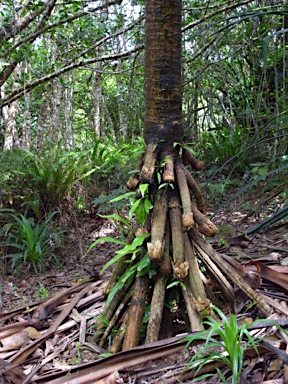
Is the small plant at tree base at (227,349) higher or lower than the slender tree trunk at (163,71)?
lower

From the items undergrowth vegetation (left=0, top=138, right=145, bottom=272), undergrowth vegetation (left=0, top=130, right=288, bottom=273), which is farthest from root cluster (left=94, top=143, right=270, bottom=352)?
undergrowth vegetation (left=0, top=138, right=145, bottom=272)

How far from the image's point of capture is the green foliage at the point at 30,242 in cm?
420

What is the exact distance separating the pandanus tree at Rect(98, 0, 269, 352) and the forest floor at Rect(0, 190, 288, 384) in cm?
18

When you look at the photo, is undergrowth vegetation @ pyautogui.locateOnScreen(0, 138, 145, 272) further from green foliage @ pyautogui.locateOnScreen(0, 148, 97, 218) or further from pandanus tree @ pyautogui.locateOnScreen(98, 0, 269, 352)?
pandanus tree @ pyautogui.locateOnScreen(98, 0, 269, 352)

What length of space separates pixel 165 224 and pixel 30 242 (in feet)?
8.17

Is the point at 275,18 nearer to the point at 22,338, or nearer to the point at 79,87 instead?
the point at 22,338

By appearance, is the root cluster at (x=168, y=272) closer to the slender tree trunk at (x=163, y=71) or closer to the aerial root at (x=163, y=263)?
the aerial root at (x=163, y=263)

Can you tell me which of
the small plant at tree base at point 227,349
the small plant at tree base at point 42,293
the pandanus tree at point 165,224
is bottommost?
the small plant at tree base at point 42,293

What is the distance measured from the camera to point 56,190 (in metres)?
4.85

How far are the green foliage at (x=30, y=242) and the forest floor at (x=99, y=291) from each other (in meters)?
0.13

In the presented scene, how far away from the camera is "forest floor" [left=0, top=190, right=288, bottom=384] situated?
171 centimetres

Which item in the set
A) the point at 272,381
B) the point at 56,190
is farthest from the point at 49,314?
the point at 56,190

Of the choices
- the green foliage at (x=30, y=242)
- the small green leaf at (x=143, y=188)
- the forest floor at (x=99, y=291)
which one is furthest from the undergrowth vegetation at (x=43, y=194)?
the small green leaf at (x=143, y=188)

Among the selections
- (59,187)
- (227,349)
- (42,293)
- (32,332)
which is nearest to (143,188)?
(227,349)
